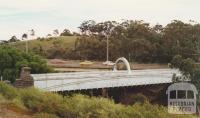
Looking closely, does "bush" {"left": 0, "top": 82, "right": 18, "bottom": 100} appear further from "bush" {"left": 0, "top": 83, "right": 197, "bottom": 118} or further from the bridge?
the bridge

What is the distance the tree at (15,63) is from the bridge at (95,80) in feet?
22.9

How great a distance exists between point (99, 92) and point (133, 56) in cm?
4333

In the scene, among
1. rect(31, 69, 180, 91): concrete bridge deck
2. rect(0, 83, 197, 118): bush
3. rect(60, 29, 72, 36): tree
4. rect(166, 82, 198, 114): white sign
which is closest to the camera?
rect(0, 83, 197, 118): bush

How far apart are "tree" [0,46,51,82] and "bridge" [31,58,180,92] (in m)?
6.98

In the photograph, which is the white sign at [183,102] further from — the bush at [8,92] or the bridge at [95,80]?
the bridge at [95,80]

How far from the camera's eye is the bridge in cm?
4131

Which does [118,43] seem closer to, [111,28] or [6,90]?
[111,28]

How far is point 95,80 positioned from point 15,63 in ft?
30.5

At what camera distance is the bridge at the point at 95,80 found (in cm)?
4131

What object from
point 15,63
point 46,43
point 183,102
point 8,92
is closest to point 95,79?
point 15,63

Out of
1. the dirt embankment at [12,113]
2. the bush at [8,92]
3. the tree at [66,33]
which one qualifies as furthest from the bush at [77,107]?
the tree at [66,33]

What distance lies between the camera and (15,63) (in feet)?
180

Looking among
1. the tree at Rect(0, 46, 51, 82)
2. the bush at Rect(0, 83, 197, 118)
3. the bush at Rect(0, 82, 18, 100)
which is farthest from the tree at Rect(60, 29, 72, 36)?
the bush at Rect(0, 83, 197, 118)

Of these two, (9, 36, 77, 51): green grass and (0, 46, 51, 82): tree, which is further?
(9, 36, 77, 51): green grass
